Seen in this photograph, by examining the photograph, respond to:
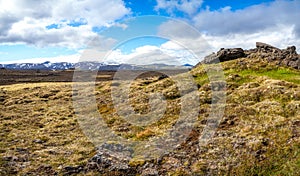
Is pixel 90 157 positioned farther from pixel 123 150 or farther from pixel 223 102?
pixel 223 102

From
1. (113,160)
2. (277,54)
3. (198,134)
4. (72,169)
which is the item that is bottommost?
(72,169)

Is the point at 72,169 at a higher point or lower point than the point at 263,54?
lower

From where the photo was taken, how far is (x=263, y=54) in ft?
188

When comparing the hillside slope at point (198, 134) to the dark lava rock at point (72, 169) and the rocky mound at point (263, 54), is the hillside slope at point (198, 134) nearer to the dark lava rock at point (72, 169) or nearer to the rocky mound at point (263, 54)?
the dark lava rock at point (72, 169)

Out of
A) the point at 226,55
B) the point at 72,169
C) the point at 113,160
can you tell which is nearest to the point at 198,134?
the point at 113,160

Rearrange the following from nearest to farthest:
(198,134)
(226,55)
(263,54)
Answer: (198,134), (263,54), (226,55)

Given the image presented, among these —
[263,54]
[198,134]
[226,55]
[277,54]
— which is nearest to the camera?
[198,134]

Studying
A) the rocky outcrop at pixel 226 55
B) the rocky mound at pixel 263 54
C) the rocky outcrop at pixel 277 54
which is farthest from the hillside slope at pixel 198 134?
the rocky outcrop at pixel 226 55

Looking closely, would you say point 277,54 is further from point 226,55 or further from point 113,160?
point 113,160

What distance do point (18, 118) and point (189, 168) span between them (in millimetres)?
31623

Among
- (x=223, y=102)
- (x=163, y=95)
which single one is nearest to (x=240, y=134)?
(x=223, y=102)

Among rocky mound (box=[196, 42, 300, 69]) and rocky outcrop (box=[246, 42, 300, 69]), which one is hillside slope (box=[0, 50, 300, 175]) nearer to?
rocky outcrop (box=[246, 42, 300, 69])

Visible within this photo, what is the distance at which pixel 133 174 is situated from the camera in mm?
26484

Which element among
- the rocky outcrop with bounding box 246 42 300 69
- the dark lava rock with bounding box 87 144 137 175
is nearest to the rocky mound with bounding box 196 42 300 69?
the rocky outcrop with bounding box 246 42 300 69
